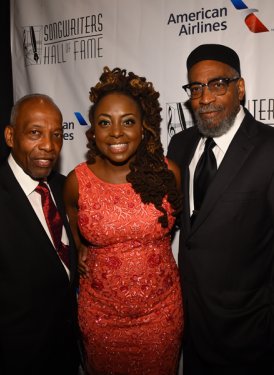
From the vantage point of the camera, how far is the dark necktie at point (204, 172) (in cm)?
190

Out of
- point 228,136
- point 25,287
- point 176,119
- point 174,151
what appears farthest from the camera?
point 176,119

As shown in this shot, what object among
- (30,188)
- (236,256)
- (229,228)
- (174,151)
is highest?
(174,151)

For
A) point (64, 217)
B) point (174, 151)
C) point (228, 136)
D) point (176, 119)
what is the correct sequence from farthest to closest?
point (176, 119) → point (174, 151) → point (64, 217) → point (228, 136)

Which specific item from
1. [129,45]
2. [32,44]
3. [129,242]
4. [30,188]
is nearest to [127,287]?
[129,242]

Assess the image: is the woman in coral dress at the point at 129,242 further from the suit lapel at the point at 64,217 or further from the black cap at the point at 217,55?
the black cap at the point at 217,55

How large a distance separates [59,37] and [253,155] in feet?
6.14

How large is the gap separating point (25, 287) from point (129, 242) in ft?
1.78

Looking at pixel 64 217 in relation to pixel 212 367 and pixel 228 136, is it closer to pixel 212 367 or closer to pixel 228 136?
pixel 228 136

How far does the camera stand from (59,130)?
1.90 metres

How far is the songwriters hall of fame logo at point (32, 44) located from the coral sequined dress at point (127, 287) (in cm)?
153

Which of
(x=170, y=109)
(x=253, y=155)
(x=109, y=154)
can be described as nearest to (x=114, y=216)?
(x=109, y=154)

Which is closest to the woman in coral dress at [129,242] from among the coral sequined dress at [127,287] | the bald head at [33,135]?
the coral sequined dress at [127,287]

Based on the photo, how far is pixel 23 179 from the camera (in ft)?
5.93

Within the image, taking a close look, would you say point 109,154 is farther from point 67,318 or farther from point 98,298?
point 67,318
